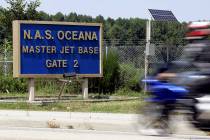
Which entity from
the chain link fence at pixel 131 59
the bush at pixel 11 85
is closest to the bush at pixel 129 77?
the chain link fence at pixel 131 59

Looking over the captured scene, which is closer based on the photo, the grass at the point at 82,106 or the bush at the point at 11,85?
the grass at the point at 82,106

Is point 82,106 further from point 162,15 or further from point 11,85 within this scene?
point 162,15

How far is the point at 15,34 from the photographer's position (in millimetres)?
21438

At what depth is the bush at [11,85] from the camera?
2521 cm

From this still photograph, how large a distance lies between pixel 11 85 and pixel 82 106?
6520 millimetres

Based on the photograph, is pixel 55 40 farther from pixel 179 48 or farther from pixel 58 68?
pixel 179 48

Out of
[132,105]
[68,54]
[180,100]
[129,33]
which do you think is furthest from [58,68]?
[129,33]

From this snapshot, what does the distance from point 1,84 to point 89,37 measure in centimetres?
484

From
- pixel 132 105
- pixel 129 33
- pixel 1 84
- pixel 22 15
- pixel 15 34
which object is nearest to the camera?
pixel 132 105

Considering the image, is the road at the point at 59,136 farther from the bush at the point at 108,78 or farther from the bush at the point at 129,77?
the bush at the point at 129,77

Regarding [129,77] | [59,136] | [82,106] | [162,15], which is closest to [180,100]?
[59,136]

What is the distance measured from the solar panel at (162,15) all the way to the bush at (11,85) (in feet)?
24.9

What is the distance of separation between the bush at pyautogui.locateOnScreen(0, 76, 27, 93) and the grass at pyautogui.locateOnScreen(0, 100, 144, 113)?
17.4 ft

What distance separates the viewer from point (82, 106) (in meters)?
19.8
